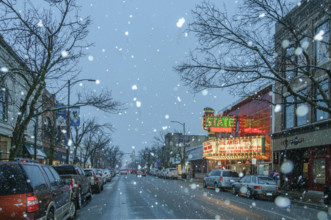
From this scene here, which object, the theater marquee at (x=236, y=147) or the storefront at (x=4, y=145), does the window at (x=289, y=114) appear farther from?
the storefront at (x=4, y=145)

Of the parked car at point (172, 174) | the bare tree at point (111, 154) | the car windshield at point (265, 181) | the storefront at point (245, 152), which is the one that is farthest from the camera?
the bare tree at point (111, 154)

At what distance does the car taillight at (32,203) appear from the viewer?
20.9 ft

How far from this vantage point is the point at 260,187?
20.0 meters

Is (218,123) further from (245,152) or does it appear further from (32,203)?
(32,203)

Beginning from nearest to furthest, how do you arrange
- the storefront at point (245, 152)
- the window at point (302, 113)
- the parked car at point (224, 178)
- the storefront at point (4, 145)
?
the storefront at point (4, 145), the window at point (302, 113), the parked car at point (224, 178), the storefront at point (245, 152)

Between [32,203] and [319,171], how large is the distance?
22592 mm

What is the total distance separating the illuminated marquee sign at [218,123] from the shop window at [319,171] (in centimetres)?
1439

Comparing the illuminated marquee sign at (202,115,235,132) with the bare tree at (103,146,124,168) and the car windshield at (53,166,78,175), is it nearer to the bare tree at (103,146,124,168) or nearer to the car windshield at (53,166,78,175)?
the car windshield at (53,166,78,175)

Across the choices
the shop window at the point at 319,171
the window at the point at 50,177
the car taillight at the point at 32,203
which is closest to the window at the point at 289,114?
the shop window at the point at 319,171

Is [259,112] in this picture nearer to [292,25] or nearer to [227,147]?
[227,147]

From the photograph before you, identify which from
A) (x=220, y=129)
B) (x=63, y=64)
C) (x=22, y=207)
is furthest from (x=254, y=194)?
(x=220, y=129)

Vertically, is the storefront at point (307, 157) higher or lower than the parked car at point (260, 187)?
higher

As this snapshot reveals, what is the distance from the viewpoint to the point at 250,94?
16562 mm

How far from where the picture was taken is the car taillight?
6.38 metres
